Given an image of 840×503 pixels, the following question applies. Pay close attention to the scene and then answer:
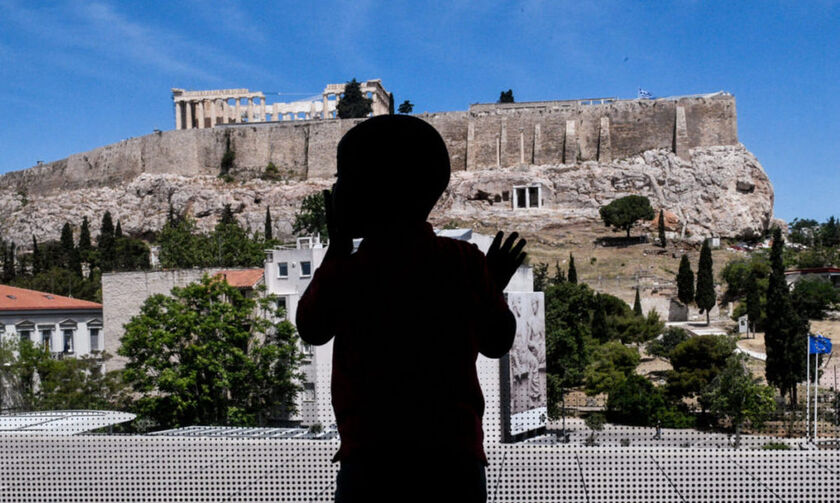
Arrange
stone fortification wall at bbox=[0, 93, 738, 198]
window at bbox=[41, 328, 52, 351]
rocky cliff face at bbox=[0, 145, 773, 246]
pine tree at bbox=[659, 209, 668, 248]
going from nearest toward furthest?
window at bbox=[41, 328, 52, 351], pine tree at bbox=[659, 209, 668, 248], rocky cliff face at bbox=[0, 145, 773, 246], stone fortification wall at bbox=[0, 93, 738, 198]

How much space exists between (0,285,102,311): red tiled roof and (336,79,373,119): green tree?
28703mm

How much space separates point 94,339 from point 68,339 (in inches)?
25.3

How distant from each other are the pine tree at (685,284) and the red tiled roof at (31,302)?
61.6 ft

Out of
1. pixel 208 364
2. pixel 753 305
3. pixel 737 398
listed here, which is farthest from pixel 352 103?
pixel 737 398

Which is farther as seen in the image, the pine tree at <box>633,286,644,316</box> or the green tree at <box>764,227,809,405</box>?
the pine tree at <box>633,286,644,316</box>

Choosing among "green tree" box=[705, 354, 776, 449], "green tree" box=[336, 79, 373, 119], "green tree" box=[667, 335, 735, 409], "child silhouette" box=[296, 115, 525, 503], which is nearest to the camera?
"child silhouette" box=[296, 115, 525, 503]

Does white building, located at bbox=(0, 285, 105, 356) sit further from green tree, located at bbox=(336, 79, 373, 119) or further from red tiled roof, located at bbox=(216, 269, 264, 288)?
green tree, located at bbox=(336, 79, 373, 119)

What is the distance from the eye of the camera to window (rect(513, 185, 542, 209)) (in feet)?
134

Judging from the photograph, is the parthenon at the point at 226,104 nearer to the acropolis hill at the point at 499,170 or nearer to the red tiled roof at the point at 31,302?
the acropolis hill at the point at 499,170

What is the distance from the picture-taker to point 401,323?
5.57 feet

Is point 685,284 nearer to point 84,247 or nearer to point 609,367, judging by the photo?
point 609,367

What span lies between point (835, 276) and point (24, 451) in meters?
30.3

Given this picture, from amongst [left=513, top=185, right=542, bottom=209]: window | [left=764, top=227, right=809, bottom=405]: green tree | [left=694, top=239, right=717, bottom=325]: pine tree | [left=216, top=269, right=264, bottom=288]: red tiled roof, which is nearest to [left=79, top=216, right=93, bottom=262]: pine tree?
[left=216, top=269, right=264, bottom=288]: red tiled roof

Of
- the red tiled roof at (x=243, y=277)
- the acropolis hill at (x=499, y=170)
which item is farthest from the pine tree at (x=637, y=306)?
the red tiled roof at (x=243, y=277)
